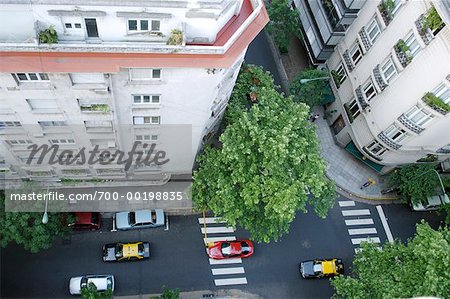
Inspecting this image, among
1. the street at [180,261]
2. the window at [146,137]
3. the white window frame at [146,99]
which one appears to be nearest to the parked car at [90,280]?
the street at [180,261]

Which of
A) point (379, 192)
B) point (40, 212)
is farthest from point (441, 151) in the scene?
point (40, 212)

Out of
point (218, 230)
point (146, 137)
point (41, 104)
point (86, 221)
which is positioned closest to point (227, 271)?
point (218, 230)

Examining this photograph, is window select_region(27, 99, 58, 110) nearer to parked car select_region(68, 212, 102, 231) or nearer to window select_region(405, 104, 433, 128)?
parked car select_region(68, 212, 102, 231)

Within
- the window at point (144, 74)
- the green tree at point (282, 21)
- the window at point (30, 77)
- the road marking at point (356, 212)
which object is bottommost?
the road marking at point (356, 212)

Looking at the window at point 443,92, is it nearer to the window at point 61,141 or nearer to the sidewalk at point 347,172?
the sidewalk at point 347,172

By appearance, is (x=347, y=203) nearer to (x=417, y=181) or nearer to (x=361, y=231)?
(x=361, y=231)

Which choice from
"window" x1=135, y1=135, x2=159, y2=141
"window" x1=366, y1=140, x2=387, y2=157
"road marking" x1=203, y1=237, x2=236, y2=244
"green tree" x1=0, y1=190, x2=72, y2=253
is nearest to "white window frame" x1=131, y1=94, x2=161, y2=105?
"window" x1=135, y1=135, x2=159, y2=141
